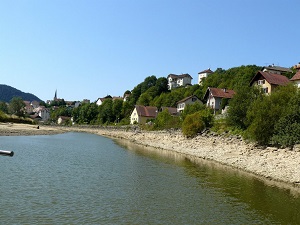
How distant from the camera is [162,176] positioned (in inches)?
1072

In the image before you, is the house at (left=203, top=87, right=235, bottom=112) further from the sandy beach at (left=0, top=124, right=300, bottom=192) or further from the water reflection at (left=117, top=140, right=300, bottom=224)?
the water reflection at (left=117, top=140, right=300, bottom=224)

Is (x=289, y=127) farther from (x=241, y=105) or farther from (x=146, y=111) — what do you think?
(x=146, y=111)

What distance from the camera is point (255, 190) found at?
23266 mm

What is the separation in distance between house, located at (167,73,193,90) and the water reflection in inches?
5064

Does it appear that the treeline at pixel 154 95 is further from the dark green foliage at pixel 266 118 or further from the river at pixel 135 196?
the river at pixel 135 196

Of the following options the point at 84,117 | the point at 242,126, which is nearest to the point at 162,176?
the point at 242,126

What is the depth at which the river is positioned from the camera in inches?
627

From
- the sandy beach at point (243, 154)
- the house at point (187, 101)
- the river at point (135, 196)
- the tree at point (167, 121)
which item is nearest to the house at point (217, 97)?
the tree at point (167, 121)

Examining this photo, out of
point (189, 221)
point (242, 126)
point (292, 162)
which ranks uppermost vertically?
point (242, 126)

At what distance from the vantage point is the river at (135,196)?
52.2 feet

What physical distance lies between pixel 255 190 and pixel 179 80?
463 feet

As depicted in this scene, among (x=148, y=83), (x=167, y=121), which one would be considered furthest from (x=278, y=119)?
(x=148, y=83)

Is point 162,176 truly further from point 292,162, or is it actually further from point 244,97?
point 244,97

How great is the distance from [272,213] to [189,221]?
18.0 feet
